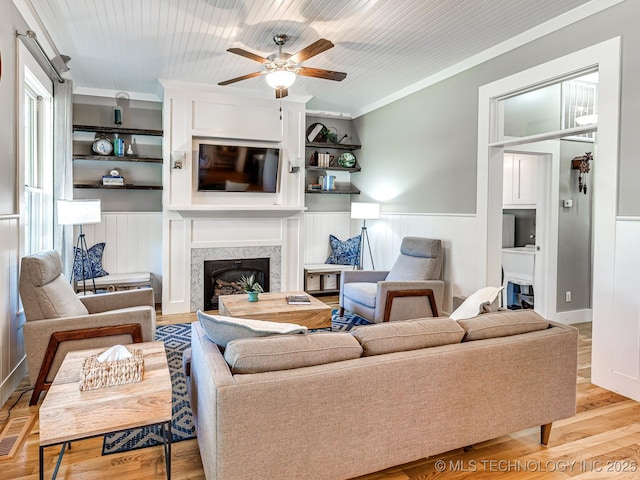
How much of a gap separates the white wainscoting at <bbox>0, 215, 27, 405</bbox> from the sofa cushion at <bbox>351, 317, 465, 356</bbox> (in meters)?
2.33

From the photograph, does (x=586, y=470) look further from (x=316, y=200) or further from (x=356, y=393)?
(x=316, y=200)

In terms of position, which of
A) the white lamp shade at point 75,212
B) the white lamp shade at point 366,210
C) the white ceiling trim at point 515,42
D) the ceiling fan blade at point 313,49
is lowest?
the white lamp shade at point 75,212

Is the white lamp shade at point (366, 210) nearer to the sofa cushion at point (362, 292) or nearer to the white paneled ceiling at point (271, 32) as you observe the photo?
the sofa cushion at point (362, 292)

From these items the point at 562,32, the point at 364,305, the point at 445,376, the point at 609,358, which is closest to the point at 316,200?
the point at 364,305

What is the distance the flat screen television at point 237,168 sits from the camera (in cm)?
499

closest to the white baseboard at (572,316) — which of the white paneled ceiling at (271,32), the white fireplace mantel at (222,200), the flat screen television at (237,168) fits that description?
the white paneled ceiling at (271,32)

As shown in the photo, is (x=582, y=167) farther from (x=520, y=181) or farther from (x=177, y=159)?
(x=177, y=159)

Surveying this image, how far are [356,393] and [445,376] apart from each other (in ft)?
1.41

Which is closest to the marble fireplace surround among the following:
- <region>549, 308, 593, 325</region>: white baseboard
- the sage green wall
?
the sage green wall

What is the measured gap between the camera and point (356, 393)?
1623 millimetres

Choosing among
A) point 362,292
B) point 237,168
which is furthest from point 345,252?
point 237,168

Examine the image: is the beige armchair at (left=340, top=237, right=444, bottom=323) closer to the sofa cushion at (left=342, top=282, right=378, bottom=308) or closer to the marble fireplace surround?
the sofa cushion at (left=342, top=282, right=378, bottom=308)

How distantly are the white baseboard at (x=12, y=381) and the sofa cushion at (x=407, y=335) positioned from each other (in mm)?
2351

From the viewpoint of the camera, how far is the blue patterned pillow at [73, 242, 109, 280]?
4.70 meters
